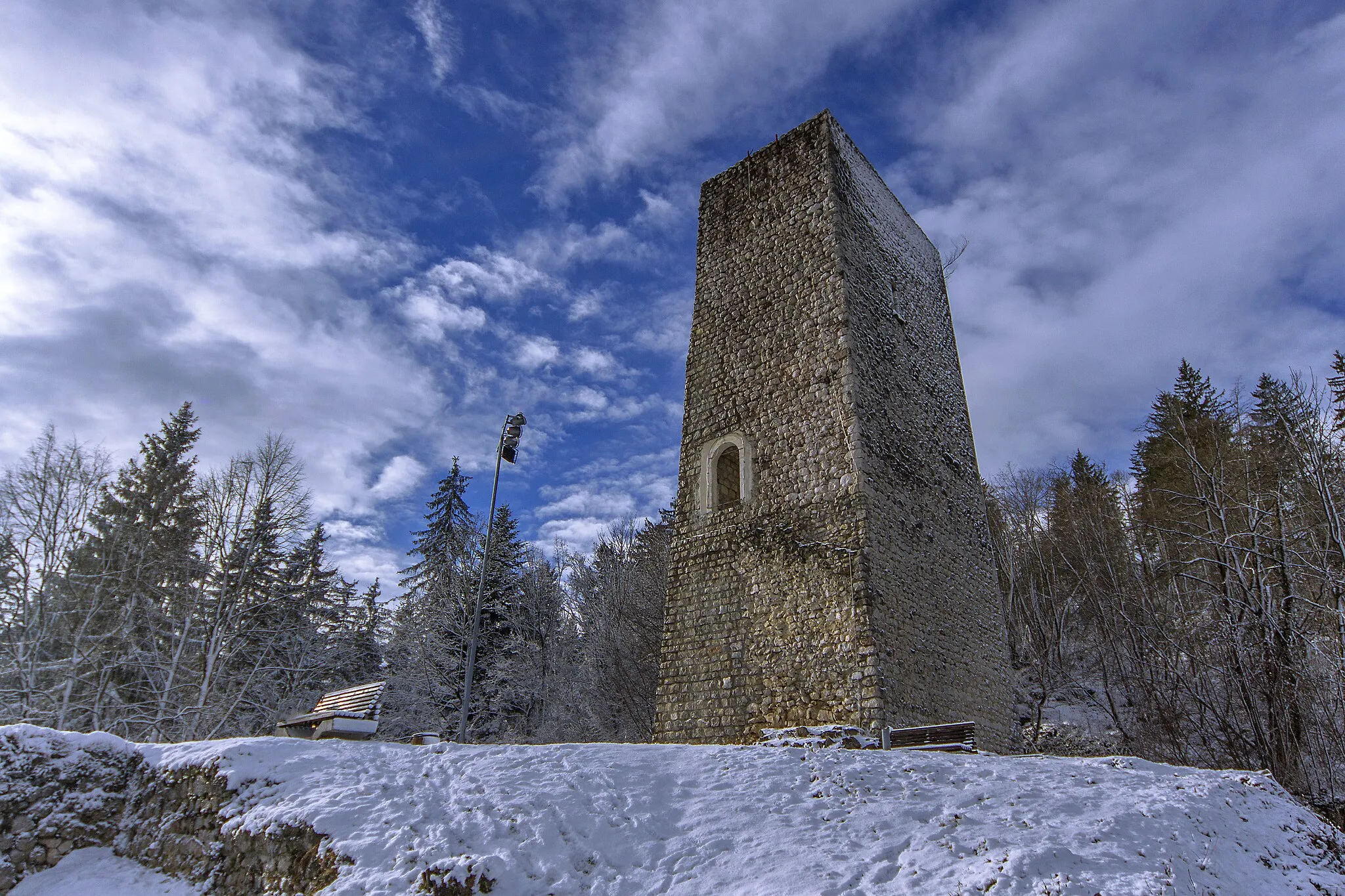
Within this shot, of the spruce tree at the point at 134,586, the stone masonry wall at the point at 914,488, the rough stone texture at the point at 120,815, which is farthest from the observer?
the spruce tree at the point at 134,586

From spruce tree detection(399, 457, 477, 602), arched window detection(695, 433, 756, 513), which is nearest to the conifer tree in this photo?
spruce tree detection(399, 457, 477, 602)

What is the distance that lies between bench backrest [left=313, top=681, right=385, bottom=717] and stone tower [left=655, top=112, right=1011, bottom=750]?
149 inches

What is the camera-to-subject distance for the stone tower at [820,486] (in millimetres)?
9164

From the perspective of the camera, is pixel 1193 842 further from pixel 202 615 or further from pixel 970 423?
pixel 202 615

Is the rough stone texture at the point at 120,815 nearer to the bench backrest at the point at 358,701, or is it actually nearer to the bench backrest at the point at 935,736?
the bench backrest at the point at 358,701

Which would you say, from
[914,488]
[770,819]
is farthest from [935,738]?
[914,488]

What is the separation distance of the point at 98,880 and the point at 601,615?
22.0 meters

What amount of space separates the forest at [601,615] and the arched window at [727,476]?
6058mm

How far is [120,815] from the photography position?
622cm

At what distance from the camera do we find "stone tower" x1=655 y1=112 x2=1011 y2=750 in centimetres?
916

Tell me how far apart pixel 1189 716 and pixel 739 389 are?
825 cm

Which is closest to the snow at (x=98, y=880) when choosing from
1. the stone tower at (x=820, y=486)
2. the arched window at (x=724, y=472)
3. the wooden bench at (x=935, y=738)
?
the stone tower at (x=820, y=486)

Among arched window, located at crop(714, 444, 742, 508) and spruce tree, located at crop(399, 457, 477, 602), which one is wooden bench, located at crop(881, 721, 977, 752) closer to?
arched window, located at crop(714, 444, 742, 508)

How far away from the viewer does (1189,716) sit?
10.6 meters
